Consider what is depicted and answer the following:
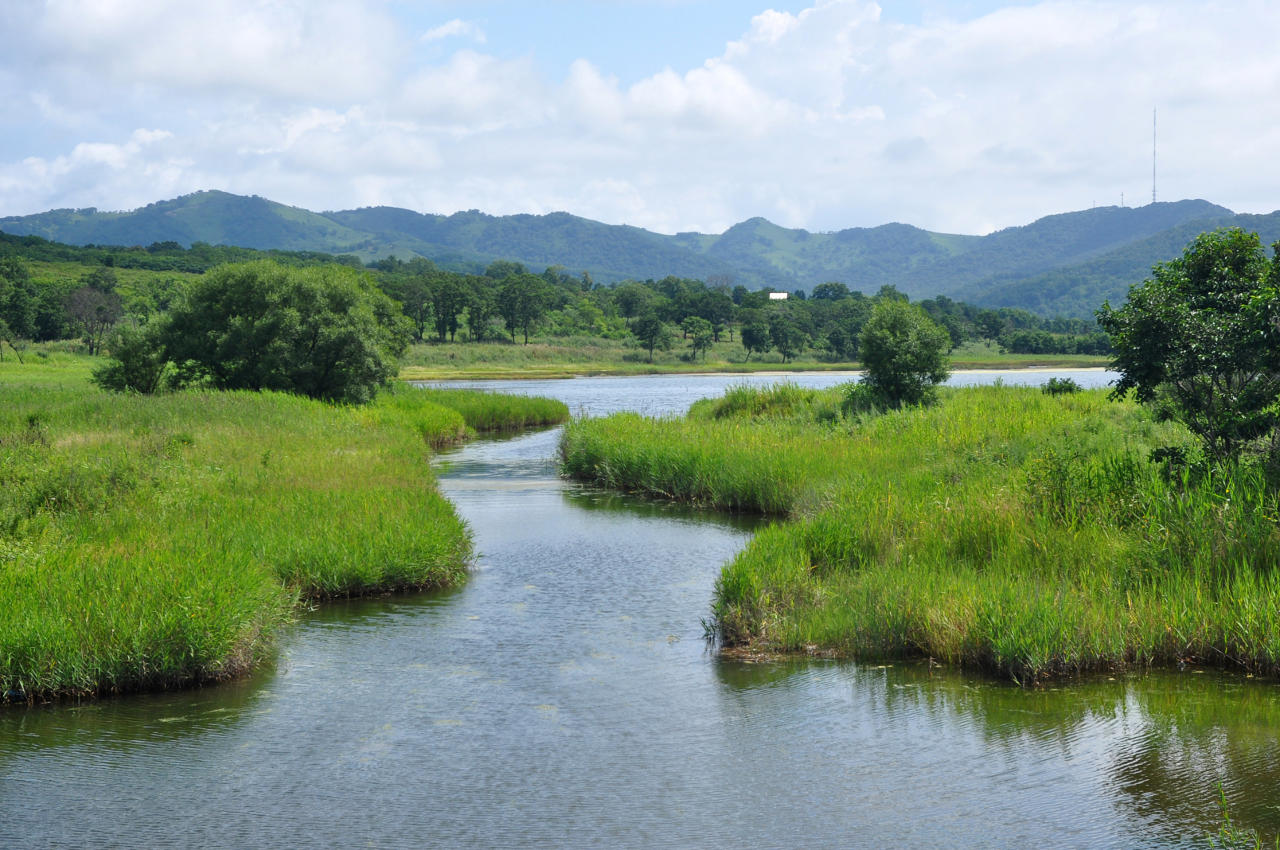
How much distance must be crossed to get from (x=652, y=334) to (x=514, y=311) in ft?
70.1

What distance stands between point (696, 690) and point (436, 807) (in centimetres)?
409

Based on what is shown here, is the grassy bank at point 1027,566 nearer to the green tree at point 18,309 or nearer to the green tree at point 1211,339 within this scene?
the green tree at point 1211,339

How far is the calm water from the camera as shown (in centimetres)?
870

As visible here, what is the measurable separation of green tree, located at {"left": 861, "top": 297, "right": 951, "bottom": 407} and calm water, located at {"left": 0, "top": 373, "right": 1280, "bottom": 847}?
1013 inches

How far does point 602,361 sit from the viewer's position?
14625cm

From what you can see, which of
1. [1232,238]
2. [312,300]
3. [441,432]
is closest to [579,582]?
[1232,238]

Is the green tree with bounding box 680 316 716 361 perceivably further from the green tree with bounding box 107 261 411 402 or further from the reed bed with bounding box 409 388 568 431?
the green tree with bounding box 107 261 411 402

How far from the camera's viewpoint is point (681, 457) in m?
29.1

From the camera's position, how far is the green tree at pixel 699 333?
153m

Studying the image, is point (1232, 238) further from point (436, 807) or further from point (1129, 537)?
point (436, 807)

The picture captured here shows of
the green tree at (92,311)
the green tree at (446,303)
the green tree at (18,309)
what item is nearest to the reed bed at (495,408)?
the green tree at (18,309)

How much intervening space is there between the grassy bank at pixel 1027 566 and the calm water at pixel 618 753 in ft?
1.64

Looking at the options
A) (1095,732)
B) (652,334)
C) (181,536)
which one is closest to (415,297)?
(652,334)

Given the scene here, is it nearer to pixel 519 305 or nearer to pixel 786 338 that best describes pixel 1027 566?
pixel 519 305
